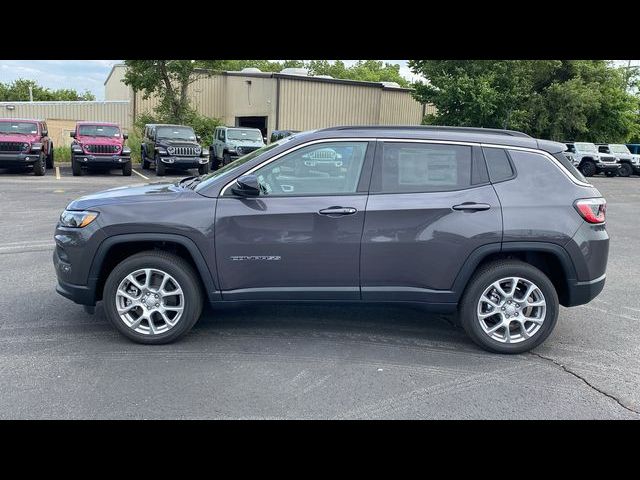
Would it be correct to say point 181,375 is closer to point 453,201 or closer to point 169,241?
point 169,241

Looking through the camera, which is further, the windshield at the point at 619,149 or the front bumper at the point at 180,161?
the windshield at the point at 619,149

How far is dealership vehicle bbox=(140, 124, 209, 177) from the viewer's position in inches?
809

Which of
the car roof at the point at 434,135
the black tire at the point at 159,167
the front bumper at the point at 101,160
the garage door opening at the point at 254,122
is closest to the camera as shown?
the car roof at the point at 434,135

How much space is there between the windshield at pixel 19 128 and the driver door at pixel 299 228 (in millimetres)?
18283

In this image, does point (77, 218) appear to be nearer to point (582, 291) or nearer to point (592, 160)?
point (582, 291)

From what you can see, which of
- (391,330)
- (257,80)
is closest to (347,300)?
(391,330)

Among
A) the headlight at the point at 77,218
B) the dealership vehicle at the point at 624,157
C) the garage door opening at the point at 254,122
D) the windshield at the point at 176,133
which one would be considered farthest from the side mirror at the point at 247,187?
the dealership vehicle at the point at 624,157

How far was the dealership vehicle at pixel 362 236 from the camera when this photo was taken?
4.50m

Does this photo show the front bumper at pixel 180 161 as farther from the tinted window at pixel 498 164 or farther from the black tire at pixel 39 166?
the tinted window at pixel 498 164

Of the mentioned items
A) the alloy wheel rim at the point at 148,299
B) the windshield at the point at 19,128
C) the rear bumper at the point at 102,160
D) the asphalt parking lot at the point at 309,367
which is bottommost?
the asphalt parking lot at the point at 309,367

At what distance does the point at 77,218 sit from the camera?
457 centimetres

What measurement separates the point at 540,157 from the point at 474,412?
2284 millimetres

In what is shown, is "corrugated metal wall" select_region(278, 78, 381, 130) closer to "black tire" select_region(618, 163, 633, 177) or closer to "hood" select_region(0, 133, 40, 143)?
"black tire" select_region(618, 163, 633, 177)
